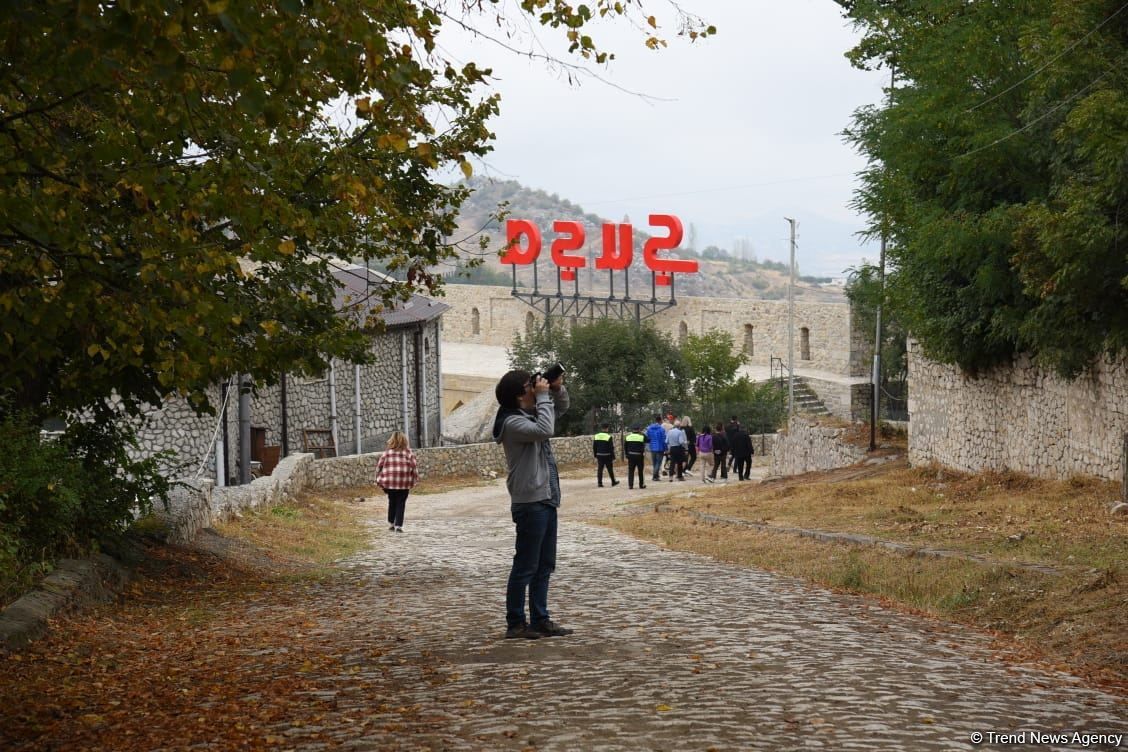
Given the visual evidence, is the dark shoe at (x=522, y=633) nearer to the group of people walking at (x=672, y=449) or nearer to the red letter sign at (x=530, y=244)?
the group of people walking at (x=672, y=449)

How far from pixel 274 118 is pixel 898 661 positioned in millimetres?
4720

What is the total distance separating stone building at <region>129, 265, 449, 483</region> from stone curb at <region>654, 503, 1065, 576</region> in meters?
11.3

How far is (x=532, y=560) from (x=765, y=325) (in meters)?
59.0

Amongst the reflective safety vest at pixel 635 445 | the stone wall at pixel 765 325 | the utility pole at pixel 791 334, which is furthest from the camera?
the stone wall at pixel 765 325

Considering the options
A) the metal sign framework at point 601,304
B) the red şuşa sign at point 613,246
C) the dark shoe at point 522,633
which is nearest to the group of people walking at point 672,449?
the dark shoe at point 522,633

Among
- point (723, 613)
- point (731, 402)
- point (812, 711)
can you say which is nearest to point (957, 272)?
point (723, 613)

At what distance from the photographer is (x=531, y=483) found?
320 inches

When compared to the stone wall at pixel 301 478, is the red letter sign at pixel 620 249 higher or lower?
higher

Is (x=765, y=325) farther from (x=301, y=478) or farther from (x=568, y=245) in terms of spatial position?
(x=301, y=478)

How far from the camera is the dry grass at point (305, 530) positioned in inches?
656

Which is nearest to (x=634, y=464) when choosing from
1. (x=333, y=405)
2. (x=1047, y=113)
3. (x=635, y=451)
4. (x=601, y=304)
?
(x=635, y=451)

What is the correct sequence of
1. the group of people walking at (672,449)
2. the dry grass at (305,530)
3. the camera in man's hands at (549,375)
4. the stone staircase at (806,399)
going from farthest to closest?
the stone staircase at (806,399) → the group of people walking at (672,449) → the dry grass at (305,530) → the camera in man's hands at (549,375)

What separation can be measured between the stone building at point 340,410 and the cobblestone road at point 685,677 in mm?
16415

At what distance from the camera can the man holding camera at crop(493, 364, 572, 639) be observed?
8.13 m
